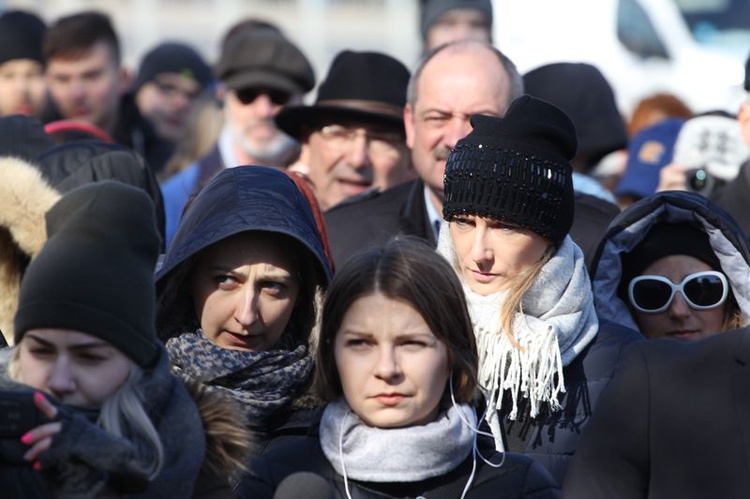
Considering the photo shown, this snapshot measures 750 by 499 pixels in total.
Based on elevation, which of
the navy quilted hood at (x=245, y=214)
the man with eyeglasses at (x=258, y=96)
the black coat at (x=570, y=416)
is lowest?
the man with eyeglasses at (x=258, y=96)

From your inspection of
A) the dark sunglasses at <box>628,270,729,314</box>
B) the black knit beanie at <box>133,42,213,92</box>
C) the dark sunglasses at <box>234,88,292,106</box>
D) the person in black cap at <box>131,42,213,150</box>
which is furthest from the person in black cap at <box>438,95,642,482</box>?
the black knit beanie at <box>133,42,213,92</box>

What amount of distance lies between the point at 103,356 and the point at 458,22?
611 centimetres

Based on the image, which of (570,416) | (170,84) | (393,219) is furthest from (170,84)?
(570,416)

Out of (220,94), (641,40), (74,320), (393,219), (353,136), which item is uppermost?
(74,320)

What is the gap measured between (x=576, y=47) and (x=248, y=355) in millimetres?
12149

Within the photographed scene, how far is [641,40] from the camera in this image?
17.8 meters

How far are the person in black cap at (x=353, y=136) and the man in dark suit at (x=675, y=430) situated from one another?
358 cm

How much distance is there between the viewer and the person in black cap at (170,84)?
38.0 ft

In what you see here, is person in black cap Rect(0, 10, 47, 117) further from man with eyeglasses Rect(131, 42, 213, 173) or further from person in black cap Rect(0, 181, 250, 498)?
person in black cap Rect(0, 181, 250, 498)

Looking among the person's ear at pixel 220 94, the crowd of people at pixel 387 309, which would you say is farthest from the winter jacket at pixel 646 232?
the person's ear at pixel 220 94

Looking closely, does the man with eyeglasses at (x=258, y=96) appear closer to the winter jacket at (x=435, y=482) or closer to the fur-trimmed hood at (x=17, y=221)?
the fur-trimmed hood at (x=17, y=221)

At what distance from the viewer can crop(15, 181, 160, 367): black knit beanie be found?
414cm

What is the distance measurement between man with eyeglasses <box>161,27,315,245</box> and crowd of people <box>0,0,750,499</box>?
440mm

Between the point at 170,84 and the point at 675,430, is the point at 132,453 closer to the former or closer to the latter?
the point at 675,430
